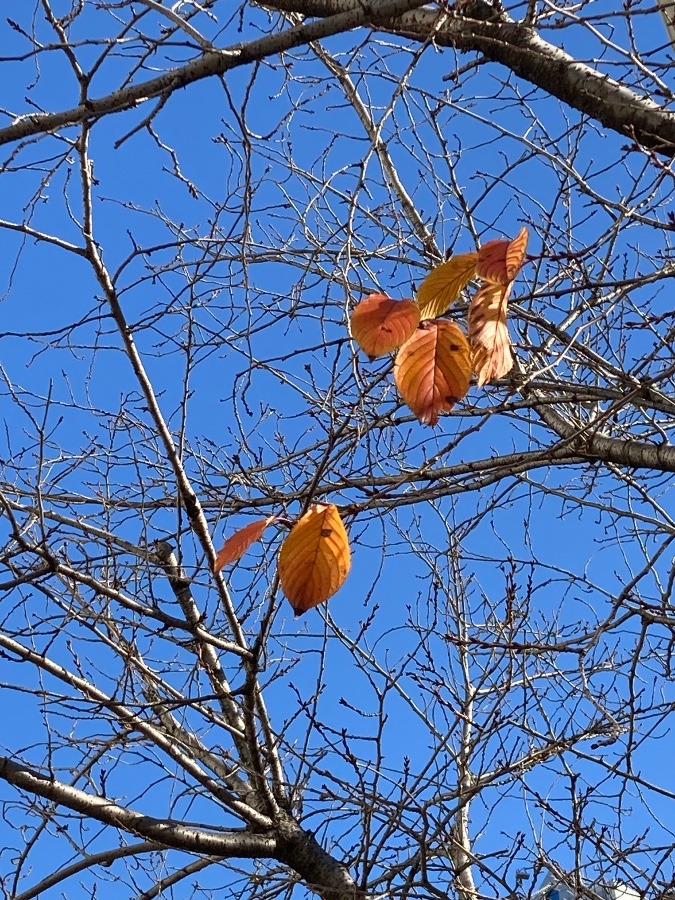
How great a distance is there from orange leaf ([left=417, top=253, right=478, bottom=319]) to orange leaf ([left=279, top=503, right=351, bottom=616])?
468 mm

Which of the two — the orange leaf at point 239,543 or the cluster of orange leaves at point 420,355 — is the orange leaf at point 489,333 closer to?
the cluster of orange leaves at point 420,355

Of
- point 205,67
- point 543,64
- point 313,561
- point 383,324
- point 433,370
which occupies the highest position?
point 543,64

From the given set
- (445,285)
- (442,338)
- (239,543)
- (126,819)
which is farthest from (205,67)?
(126,819)

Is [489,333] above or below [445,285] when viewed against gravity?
below

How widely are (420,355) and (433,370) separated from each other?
41 mm

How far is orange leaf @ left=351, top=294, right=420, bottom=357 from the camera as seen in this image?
1553 mm

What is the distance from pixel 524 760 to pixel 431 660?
546 mm

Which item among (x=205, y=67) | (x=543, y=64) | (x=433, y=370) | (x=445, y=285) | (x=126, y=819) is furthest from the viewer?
(x=543, y=64)

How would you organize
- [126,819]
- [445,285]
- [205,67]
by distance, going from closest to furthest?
[445,285] → [205,67] → [126,819]

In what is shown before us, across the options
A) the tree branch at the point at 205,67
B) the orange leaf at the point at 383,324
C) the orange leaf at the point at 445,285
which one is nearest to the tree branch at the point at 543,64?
the tree branch at the point at 205,67

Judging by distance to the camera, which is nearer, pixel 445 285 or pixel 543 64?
pixel 445 285

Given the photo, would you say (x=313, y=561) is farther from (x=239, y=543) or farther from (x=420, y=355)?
(x=420, y=355)

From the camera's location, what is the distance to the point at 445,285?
5.60 ft

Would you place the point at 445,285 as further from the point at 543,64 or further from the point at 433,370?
the point at 543,64
